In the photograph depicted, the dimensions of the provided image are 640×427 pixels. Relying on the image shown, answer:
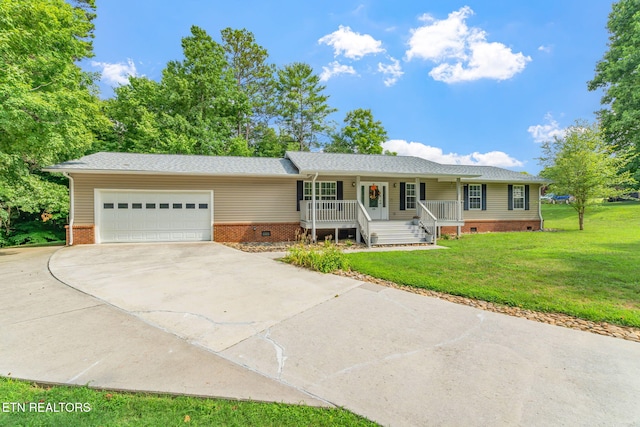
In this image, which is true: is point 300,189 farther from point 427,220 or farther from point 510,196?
point 510,196

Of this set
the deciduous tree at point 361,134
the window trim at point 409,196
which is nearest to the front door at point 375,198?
the window trim at point 409,196

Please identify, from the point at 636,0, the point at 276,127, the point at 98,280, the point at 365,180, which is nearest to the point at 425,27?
the point at 365,180

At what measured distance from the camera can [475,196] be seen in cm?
1447

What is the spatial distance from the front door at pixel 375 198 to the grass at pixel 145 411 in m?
11.2

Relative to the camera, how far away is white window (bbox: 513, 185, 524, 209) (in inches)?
591

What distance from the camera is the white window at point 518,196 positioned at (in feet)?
49.3

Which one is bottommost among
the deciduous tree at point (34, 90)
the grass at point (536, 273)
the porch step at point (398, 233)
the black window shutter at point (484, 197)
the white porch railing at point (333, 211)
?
the grass at point (536, 273)

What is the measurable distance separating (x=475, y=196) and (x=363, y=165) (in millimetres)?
6293

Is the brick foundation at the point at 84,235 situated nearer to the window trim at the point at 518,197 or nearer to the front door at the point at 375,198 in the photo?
the front door at the point at 375,198

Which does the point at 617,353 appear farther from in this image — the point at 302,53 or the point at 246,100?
the point at 302,53

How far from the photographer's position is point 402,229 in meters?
11.6

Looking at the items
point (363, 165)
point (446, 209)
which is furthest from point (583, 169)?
point (363, 165)

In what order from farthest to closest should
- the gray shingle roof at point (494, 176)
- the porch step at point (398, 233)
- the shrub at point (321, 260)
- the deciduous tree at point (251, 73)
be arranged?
the deciduous tree at point (251, 73)
the gray shingle roof at point (494, 176)
the porch step at point (398, 233)
the shrub at point (321, 260)

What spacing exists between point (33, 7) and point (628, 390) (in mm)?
14672
